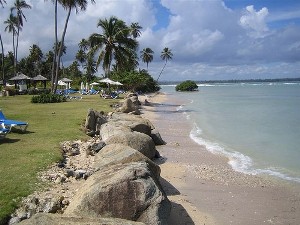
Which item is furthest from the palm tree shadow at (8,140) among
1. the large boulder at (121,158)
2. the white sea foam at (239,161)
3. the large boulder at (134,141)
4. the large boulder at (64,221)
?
the large boulder at (64,221)

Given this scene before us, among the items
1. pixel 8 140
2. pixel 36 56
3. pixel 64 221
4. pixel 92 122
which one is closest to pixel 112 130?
pixel 92 122

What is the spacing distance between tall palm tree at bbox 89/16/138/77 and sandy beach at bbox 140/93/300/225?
28.8 meters

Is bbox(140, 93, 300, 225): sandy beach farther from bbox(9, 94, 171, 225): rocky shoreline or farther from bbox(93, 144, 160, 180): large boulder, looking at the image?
bbox(9, 94, 171, 225): rocky shoreline

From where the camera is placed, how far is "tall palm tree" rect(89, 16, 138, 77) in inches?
1625

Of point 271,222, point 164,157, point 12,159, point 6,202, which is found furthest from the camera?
point 164,157

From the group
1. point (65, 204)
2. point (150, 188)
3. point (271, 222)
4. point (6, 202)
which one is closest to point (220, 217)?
point (271, 222)

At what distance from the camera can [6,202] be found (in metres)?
7.12

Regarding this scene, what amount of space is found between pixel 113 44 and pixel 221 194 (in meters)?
34.1

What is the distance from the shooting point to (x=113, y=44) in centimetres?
4172

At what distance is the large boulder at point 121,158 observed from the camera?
8781 mm

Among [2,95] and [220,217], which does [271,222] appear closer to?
[220,217]

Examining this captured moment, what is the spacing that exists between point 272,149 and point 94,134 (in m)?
7.99

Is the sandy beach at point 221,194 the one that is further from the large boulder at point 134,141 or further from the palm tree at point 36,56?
the palm tree at point 36,56

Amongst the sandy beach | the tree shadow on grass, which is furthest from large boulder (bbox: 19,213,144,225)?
the tree shadow on grass
